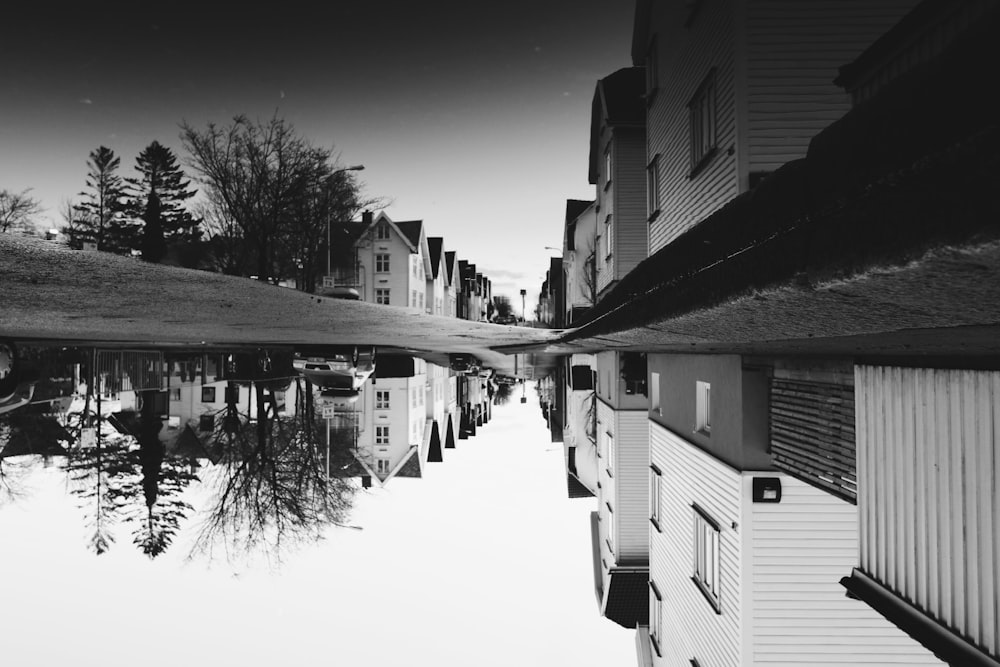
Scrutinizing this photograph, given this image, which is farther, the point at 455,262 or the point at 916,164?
the point at 455,262

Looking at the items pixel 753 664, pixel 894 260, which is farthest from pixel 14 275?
pixel 753 664

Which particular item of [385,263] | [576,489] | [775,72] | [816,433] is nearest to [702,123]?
[775,72]

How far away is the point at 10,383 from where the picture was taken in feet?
16.4

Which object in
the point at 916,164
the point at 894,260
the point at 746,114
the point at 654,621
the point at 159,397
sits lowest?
the point at 654,621

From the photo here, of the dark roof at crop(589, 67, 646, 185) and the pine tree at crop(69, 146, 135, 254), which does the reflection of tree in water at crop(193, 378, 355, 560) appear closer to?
the dark roof at crop(589, 67, 646, 185)

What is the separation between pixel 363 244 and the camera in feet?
154

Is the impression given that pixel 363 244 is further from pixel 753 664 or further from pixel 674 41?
pixel 753 664

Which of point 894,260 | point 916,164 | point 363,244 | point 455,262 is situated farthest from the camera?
point 455,262

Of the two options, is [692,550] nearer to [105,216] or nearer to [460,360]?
[460,360]

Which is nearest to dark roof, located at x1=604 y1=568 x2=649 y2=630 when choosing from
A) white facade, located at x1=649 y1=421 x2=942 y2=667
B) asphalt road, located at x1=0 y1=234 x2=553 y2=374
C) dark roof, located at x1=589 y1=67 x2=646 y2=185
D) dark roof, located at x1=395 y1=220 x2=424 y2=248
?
white facade, located at x1=649 y1=421 x2=942 y2=667

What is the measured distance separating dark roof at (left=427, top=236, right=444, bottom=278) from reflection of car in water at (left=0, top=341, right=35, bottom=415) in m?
55.4

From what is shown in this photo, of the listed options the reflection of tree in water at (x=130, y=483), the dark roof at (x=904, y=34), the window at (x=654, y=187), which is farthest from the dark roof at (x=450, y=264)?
the dark roof at (x=904, y=34)

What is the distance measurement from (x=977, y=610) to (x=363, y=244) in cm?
4779

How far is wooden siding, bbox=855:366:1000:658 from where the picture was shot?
102 inches
